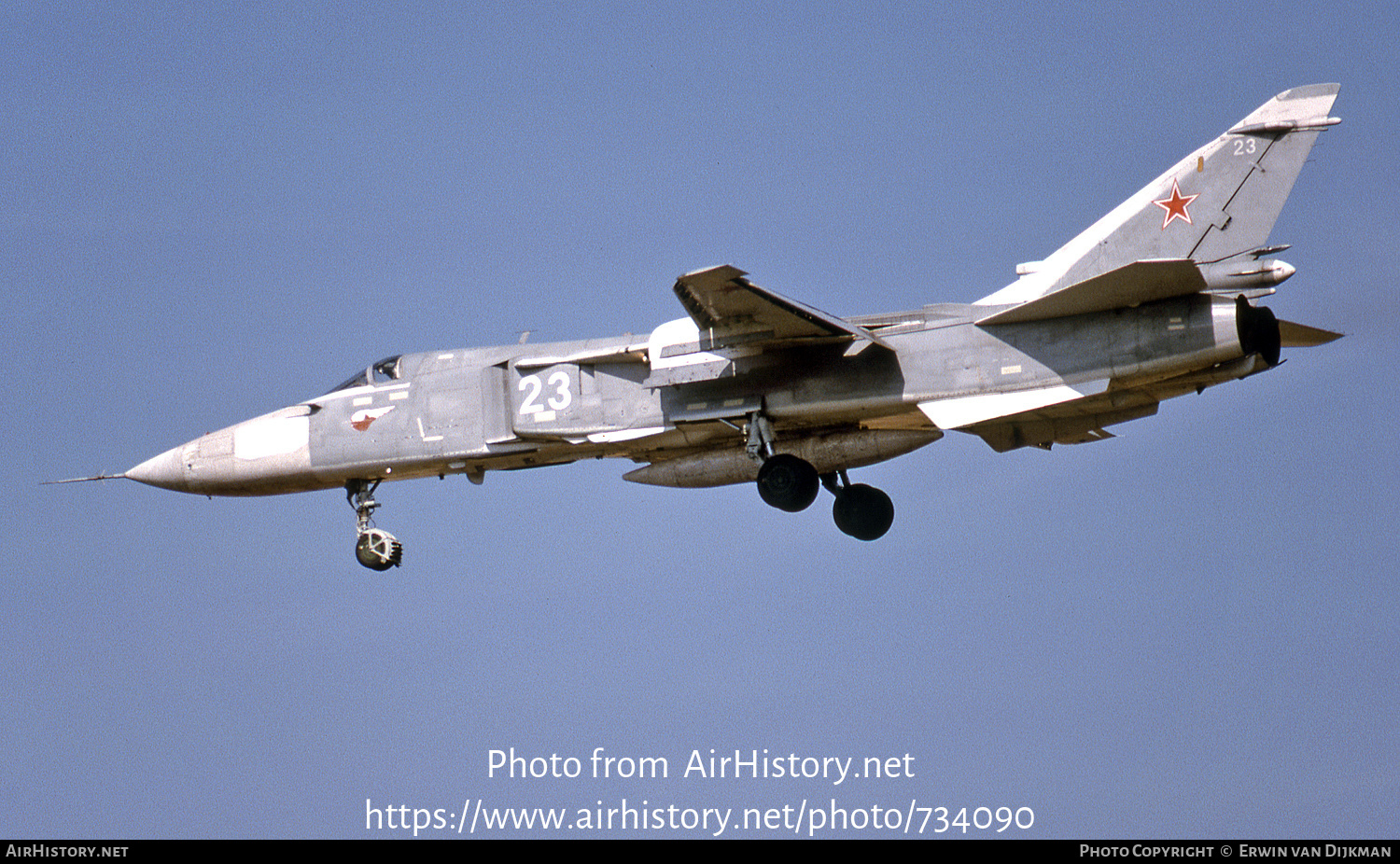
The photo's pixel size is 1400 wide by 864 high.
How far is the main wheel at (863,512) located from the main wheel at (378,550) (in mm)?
6239

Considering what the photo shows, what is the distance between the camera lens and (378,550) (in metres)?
26.1

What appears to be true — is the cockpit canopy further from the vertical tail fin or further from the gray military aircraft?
the vertical tail fin

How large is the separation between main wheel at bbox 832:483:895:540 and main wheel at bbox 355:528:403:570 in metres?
6.24

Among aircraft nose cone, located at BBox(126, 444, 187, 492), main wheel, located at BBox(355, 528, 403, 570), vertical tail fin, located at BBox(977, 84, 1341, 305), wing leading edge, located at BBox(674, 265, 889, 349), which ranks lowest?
main wheel, located at BBox(355, 528, 403, 570)

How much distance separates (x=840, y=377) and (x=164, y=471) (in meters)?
10.3

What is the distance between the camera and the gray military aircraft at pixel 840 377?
72.5ft

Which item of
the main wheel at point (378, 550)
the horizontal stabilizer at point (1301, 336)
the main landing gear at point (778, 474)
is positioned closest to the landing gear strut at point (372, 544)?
the main wheel at point (378, 550)

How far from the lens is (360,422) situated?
86.1 feet

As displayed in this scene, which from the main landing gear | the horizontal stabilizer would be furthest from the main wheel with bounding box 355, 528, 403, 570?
the horizontal stabilizer

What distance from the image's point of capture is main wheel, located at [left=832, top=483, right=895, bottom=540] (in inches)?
1025

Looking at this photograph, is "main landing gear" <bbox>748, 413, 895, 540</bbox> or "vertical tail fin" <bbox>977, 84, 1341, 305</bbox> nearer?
"vertical tail fin" <bbox>977, 84, 1341, 305</bbox>

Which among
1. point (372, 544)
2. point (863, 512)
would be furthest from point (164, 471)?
point (863, 512)

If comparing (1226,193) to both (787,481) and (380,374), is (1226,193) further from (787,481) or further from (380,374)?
(380,374)

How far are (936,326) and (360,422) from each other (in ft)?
27.5
